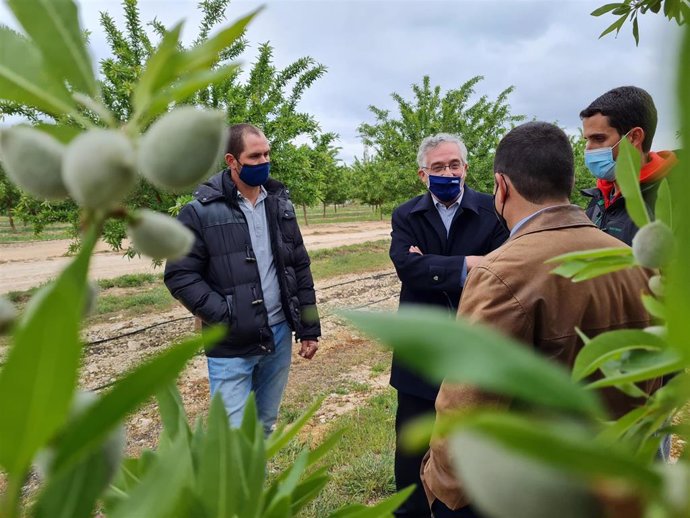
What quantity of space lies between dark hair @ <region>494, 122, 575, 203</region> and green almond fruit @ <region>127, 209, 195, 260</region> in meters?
1.40

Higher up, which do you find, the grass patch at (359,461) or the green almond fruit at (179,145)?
the green almond fruit at (179,145)

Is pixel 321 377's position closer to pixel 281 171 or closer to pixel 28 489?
pixel 28 489

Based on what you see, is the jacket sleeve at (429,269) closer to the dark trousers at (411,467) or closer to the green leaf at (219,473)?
the dark trousers at (411,467)

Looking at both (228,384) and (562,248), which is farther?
(228,384)

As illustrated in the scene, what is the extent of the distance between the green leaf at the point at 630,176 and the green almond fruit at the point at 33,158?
0.44m

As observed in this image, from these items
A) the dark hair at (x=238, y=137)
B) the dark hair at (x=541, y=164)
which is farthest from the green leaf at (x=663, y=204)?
the dark hair at (x=238, y=137)

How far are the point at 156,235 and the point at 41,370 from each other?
11 cm

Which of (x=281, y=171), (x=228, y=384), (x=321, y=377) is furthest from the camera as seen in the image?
(x=281, y=171)

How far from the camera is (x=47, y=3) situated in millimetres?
319

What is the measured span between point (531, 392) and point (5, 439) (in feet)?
0.81

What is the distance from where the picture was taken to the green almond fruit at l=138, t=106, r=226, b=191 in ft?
1.02

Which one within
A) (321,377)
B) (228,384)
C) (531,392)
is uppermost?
(531,392)

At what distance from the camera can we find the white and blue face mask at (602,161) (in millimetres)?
2135

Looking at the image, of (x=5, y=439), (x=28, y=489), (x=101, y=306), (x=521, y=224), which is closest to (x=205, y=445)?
(x=5, y=439)
